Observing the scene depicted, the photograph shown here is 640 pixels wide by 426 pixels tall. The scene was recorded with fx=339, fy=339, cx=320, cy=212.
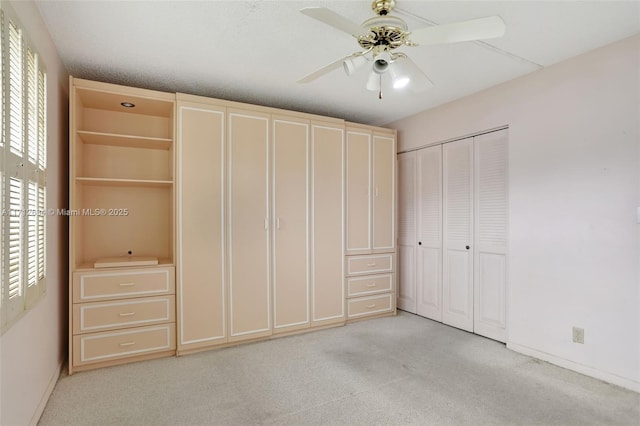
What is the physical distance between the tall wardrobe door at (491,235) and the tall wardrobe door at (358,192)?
1168 millimetres

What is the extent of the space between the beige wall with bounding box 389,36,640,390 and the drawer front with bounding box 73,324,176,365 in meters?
3.11

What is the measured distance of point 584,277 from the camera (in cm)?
261

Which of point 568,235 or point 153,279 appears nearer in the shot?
point 568,235

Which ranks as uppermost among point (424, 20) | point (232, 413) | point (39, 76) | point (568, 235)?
point (424, 20)

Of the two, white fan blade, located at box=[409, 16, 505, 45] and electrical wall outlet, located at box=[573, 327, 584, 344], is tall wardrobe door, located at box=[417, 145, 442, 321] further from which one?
white fan blade, located at box=[409, 16, 505, 45]

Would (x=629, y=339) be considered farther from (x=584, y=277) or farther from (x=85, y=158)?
(x=85, y=158)

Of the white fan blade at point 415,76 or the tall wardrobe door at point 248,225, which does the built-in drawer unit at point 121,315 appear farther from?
the white fan blade at point 415,76

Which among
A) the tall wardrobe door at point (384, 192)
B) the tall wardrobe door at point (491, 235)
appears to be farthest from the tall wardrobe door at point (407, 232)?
the tall wardrobe door at point (491, 235)

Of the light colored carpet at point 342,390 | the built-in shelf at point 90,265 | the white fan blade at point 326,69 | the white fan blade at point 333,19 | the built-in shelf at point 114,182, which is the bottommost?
the light colored carpet at point 342,390

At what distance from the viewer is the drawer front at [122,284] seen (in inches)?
106

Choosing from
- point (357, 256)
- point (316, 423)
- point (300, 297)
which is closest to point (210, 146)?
point (300, 297)

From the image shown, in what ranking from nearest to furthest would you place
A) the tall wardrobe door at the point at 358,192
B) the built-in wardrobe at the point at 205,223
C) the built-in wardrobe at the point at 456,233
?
1. the built-in wardrobe at the point at 205,223
2. the built-in wardrobe at the point at 456,233
3. the tall wardrobe door at the point at 358,192

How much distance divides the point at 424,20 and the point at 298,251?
2.32 meters

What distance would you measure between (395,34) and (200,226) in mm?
2218
